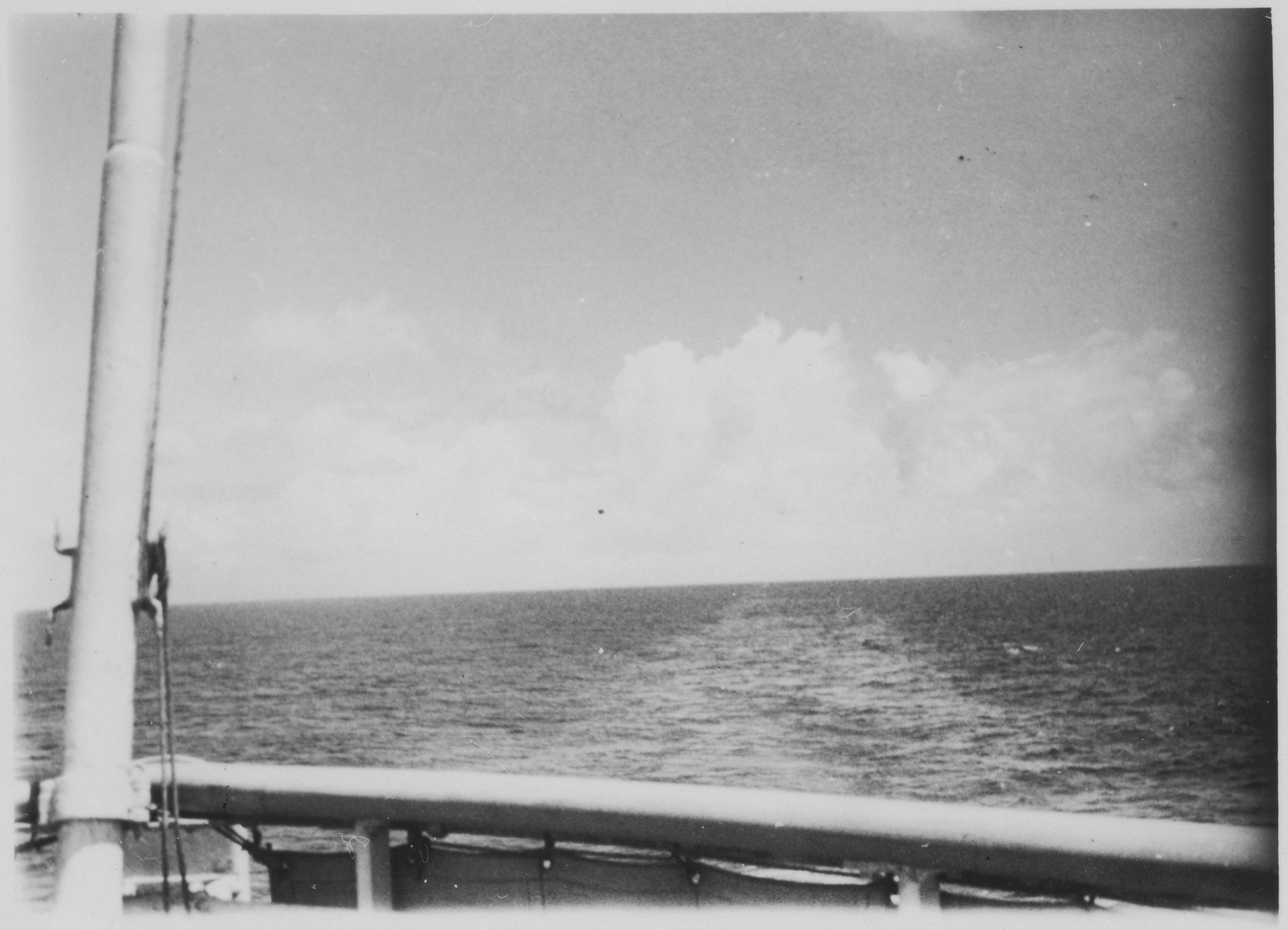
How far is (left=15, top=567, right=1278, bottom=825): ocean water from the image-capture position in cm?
2967

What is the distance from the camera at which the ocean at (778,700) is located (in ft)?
97.2

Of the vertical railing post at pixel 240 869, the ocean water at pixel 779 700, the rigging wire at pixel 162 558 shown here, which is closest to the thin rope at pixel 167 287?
the rigging wire at pixel 162 558

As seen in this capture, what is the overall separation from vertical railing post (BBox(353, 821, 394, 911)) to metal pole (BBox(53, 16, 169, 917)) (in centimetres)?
52

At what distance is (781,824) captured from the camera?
6.29 ft

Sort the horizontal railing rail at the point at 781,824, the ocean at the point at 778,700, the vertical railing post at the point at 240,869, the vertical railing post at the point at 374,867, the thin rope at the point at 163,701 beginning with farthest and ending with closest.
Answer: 1. the ocean at the point at 778,700
2. the vertical railing post at the point at 240,869
3. the vertical railing post at the point at 374,867
4. the thin rope at the point at 163,701
5. the horizontal railing rail at the point at 781,824

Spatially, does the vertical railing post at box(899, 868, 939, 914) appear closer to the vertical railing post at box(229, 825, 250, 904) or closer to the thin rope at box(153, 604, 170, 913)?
the thin rope at box(153, 604, 170, 913)

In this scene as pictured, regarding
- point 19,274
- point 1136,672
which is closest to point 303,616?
point 1136,672

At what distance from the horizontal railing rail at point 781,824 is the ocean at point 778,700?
14.1 m

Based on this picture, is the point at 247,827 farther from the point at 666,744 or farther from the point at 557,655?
the point at 557,655

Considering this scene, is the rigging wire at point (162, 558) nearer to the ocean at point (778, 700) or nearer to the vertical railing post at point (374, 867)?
the vertical railing post at point (374, 867)

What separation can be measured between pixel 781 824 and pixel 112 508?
152 cm

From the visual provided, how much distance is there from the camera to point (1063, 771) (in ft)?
105

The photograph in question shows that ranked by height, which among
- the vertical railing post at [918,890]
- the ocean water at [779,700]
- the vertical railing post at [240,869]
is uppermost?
the vertical railing post at [918,890]

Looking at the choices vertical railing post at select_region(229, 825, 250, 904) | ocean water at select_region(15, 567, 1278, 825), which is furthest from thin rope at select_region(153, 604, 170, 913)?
ocean water at select_region(15, 567, 1278, 825)
